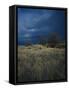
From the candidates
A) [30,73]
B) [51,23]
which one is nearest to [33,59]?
[30,73]

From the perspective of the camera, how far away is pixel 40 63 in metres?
6.15

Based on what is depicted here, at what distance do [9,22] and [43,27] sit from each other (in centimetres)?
62

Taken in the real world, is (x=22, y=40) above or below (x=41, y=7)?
below

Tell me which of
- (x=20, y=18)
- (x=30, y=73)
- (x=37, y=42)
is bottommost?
(x=30, y=73)

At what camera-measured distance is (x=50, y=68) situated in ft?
20.4

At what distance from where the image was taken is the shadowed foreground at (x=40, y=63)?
6.01m

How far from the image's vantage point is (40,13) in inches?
241

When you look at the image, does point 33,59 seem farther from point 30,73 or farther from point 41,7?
point 41,7

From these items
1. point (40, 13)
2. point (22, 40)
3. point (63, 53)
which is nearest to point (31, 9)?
point (40, 13)

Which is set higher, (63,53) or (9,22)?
(9,22)

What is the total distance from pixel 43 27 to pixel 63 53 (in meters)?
0.63

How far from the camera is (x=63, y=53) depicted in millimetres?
6344

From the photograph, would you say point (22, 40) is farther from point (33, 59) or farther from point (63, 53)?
point (63, 53)

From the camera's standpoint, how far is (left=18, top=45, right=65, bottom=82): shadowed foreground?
6008mm
